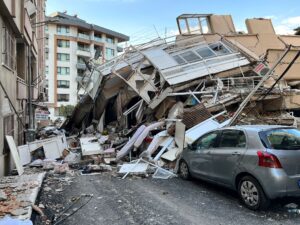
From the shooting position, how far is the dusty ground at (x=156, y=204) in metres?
6.30

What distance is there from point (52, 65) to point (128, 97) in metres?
57.2

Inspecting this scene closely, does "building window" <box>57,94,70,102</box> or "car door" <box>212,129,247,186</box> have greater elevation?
"building window" <box>57,94,70,102</box>

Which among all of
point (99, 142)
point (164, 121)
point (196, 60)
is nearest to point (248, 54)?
point (196, 60)

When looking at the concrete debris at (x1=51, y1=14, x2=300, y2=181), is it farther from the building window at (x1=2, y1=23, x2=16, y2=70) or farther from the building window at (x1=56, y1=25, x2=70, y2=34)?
the building window at (x1=56, y1=25, x2=70, y2=34)

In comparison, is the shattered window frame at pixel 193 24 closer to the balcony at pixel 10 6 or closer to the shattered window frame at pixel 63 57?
the balcony at pixel 10 6

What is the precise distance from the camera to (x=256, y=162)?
6.63m

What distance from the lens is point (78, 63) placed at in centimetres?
7606

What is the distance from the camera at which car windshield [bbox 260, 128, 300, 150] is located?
22.0 feet

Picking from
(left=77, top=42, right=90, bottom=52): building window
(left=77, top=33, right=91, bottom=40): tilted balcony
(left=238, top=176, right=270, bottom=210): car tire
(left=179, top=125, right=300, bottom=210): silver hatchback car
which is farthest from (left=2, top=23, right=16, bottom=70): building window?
(left=77, top=42, right=90, bottom=52): building window

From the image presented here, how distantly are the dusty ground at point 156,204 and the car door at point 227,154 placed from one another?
21.6 inches

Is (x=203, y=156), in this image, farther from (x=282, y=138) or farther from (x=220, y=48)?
(x=220, y=48)

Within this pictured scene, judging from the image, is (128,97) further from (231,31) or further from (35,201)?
(35,201)

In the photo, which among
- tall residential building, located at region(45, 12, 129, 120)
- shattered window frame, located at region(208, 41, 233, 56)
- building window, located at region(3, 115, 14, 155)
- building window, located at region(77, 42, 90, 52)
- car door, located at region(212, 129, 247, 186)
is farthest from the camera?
building window, located at region(77, 42, 90, 52)

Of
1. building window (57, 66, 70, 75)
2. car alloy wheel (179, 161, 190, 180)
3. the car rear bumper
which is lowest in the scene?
car alloy wheel (179, 161, 190, 180)
